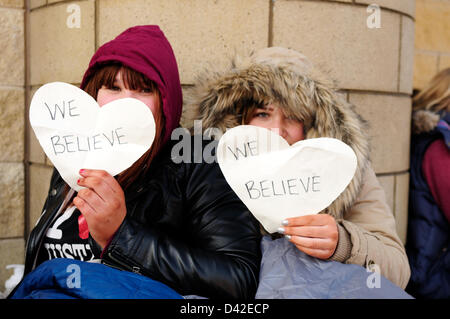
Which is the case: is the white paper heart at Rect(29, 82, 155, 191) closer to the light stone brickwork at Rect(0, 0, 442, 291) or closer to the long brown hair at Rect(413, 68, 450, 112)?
the light stone brickwork at Rect(0, 0, 442, 291)

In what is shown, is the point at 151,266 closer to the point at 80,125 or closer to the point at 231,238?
the point at 231,238

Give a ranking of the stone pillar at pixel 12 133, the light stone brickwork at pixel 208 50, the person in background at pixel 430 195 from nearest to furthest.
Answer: the light stone brickwork at pixel 208 50, the person in background at pixel 430 195, the stone pillar at pixel 12 133

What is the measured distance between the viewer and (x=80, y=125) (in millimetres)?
1497

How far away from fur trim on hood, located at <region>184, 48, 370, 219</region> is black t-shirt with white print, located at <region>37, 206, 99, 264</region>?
699mm

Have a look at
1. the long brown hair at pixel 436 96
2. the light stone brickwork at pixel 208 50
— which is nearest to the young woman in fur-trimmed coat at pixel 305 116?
the light stone brickwork at pixel 208 50

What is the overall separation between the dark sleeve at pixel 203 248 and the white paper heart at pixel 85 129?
0.78 feet

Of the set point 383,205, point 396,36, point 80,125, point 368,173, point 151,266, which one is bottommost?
point 151,266

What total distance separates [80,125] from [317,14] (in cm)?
170

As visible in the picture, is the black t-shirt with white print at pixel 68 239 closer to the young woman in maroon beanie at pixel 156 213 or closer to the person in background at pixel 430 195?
the young woman in maroon beanie at pixel 156 213

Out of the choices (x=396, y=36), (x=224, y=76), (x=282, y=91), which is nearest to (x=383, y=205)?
(x=282, y=91)

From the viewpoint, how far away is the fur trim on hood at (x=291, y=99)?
1833 mm

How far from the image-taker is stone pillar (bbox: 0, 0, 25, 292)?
2930 mm

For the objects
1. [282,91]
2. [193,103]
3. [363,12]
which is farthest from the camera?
[363,12]

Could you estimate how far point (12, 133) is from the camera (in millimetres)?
2975
